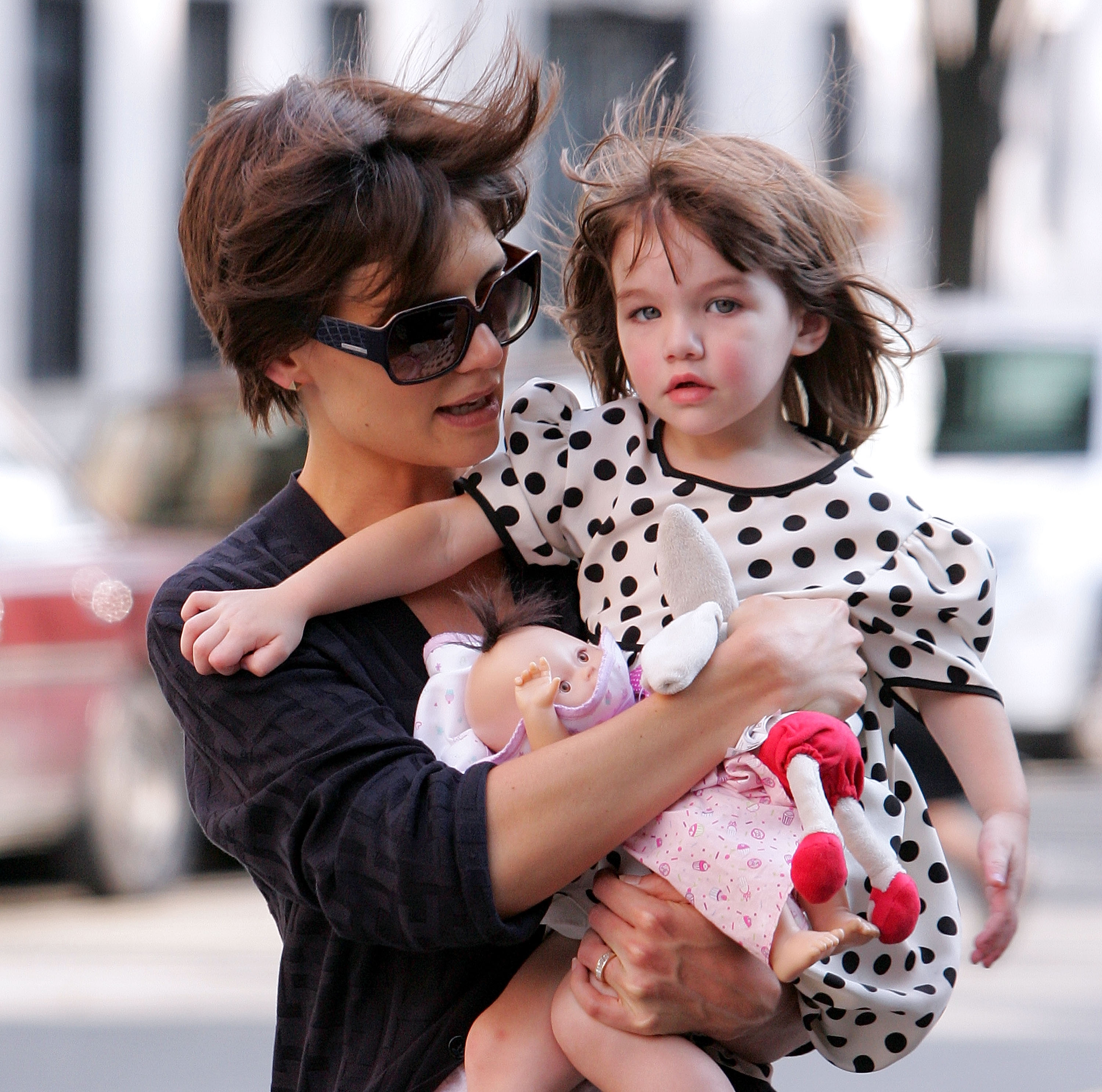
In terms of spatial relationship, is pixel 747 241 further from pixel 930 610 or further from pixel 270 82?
pixel 270 82

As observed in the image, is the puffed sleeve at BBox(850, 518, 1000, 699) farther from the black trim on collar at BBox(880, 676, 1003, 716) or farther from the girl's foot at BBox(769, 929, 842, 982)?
the girl's foot at BBox(769, 929, 842, 982)

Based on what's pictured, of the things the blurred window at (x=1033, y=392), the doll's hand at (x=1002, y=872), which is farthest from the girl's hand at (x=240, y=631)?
the blurred window at (x=1033, y=392)

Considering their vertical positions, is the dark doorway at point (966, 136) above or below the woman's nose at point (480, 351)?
above

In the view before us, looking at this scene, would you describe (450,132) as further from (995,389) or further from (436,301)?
(995,389)

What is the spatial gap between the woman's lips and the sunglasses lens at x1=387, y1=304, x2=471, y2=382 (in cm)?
6

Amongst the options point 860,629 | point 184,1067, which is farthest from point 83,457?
point 860,629

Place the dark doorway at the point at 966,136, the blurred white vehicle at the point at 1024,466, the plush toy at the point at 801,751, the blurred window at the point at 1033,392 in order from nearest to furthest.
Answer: the plush toy at the point at 801,751 → the blurred white vehicle at the point at 1024,466 → the blurred window at the point at 1033,392 → the dark doorway at the point at 966,136

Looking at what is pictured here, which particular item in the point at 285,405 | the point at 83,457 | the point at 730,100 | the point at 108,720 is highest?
the point at 730,100

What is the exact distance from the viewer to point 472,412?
2.13 m

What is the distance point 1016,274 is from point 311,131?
611 inches

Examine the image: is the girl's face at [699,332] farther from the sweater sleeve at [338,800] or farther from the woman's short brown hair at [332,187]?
the sweater sleeve at [338,800]

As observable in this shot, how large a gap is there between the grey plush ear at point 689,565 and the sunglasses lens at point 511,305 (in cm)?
38

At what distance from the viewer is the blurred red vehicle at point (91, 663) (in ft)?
18.6

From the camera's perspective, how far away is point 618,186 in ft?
7.22
